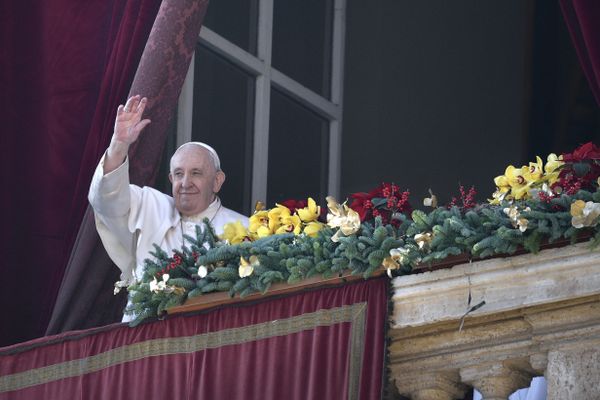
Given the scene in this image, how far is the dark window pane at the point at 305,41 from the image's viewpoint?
907 centimetres

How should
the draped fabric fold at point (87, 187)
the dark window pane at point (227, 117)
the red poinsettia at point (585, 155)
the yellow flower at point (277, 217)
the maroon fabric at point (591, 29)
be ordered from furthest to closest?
1. the dark window pane at point (227, 117)
2. the draped fabric fold at point (87, 187)
3. the maroon fabric at point (591, 29)
4. the yellow flower at point (277, 217)
5. the red poinsettia at point (585, 155)

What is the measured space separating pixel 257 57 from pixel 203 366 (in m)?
2.90

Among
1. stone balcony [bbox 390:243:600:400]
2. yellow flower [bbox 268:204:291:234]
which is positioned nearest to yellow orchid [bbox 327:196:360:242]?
stone balcony [bbox 390:243:600:400]

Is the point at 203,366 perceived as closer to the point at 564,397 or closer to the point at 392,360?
the point at 392,360

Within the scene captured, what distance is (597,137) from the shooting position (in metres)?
9.77

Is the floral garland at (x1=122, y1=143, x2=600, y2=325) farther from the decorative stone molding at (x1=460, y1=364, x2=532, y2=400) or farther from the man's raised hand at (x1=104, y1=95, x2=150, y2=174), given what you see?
the man's raised hand at (x1=104, y1=95, x2=150, y2=174)

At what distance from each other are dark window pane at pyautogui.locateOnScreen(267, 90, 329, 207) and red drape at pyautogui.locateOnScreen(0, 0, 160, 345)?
131 cm

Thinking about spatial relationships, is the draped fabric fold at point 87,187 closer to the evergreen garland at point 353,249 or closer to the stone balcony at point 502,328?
the evergreen garland at point 353,249

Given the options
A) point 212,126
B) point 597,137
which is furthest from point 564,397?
point 597,137

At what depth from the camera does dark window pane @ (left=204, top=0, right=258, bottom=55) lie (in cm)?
853

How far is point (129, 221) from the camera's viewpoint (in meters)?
7.18

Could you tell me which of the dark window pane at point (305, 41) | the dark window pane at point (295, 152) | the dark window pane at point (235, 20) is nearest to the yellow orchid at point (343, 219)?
the dark window pane at point (235, 20)

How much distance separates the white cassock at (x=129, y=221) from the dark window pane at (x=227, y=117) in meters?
1.16

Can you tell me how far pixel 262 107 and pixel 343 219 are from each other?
278cm
